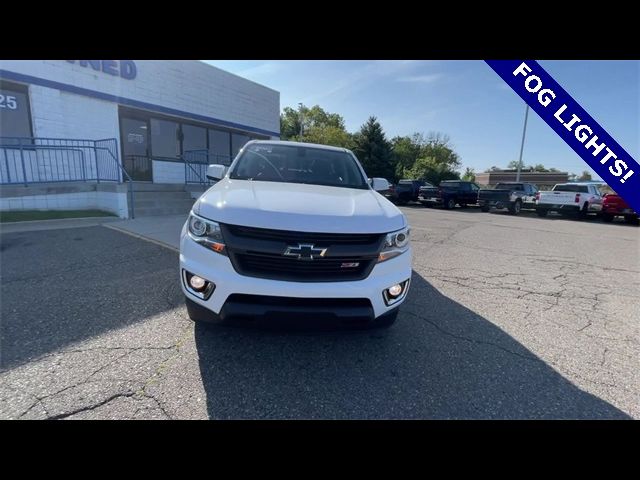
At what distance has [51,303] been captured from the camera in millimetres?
3506

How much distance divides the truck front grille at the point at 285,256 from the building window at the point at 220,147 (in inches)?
534

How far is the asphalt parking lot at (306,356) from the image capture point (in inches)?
86.5

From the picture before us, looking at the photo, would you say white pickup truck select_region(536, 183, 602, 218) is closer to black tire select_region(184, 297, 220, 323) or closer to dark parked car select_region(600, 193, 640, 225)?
Answer: dark parked car select_region(600, 193, 640, 225)

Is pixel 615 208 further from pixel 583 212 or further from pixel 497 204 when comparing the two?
pixel 497 204

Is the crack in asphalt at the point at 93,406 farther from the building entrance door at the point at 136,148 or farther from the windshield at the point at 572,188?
the windshield at the point at 572,188

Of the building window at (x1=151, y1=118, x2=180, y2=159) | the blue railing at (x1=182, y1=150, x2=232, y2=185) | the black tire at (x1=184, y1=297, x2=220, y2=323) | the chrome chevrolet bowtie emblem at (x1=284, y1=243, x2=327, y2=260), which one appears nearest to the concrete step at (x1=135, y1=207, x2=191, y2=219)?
the blue railing at (x1=182, y1=150, x2=232, y2=185)

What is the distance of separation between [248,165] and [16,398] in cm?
280

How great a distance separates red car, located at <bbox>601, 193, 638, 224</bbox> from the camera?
610 inches

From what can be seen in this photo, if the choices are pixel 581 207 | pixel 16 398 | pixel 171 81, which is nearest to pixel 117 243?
pixel 16 398

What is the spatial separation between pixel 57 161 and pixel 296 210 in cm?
1077

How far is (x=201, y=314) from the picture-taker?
238 cm

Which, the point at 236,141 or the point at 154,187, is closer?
the point at 154,187

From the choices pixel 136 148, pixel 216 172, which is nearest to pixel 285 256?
pixel 216 172
